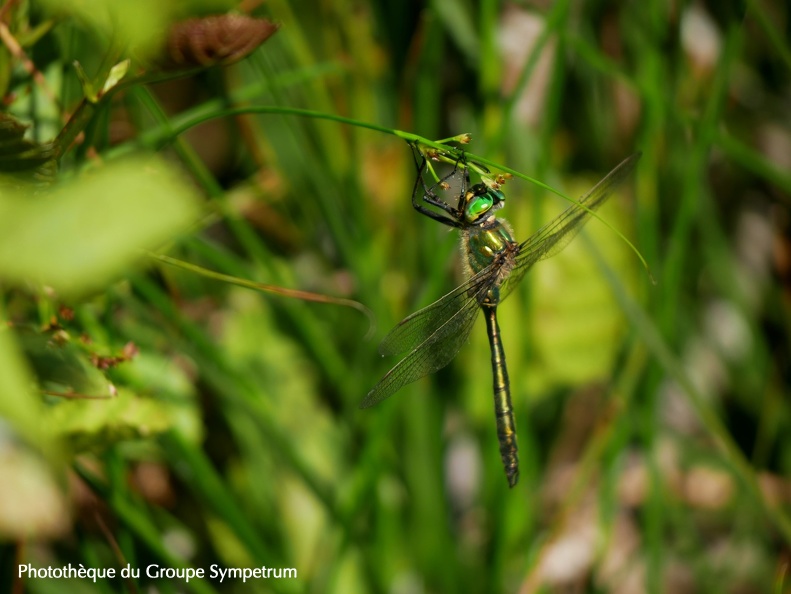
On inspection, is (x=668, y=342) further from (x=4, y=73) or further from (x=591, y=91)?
(x=4, y=73)

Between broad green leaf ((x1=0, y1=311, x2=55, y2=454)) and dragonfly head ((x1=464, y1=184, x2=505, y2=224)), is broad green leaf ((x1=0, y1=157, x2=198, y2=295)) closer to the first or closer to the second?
broad green leaf ((x1=0, y1=311, x2=55, y2=454))

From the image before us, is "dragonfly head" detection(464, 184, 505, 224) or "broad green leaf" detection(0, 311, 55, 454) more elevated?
"dragonfly head" detection(464, 184, 505, 224)

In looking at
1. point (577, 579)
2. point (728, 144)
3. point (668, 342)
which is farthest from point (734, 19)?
point (577, 579)

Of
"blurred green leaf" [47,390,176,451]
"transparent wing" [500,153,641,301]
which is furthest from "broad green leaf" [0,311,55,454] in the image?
"transparent wing" [500,153,641,301]

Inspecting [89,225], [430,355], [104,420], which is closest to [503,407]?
[430,355]

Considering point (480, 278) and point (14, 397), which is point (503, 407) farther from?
point (14, 397)

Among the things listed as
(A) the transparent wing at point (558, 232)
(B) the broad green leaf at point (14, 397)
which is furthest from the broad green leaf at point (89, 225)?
(A) the transparent wing at point (558, 232)

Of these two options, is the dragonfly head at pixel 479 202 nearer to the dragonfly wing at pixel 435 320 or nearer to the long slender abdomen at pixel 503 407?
the dragonfly wing at pixel 435 320
